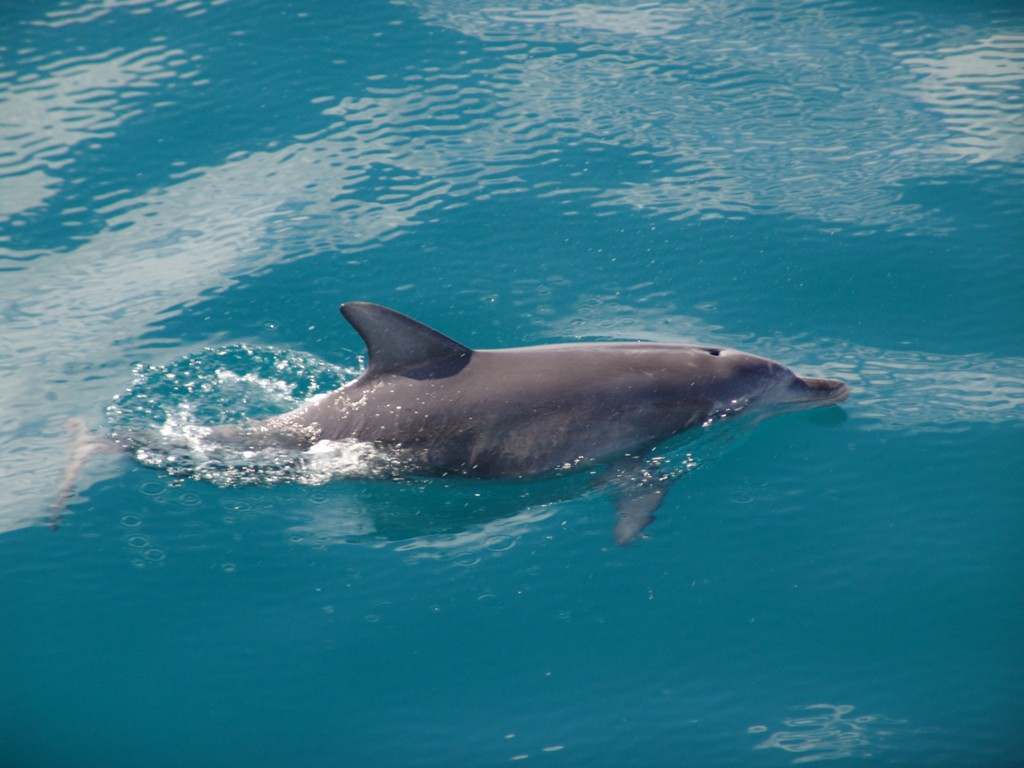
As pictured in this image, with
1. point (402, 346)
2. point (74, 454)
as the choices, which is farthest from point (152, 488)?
point (402, 346)

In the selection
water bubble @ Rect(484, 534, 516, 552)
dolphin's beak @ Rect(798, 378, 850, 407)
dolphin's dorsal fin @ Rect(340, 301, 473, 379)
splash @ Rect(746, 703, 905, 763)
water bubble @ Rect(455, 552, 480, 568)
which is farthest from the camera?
dolphin's beak @ Rect(798, 378, 850, 407)

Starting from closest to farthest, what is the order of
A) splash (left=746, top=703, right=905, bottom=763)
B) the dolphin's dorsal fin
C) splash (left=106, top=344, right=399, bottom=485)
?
splash (left=746, top=703, right=905, bottom=763)
the dolphin's dorsal fin
splash (left=106, top=344, right=399, bottom=485)

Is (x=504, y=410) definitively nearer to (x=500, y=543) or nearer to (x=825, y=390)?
(x=500, y=543)

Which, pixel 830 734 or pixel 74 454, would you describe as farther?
pixel 74 454

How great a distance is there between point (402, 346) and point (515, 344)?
2.35m

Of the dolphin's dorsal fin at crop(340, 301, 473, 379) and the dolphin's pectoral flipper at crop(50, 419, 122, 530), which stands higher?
the dolphin's dorsal fin at crop(340, 301, 473, 379)

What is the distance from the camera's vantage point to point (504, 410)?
980 cm

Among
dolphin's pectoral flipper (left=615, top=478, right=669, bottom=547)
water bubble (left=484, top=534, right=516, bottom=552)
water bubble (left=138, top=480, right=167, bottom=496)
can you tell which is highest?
water bubble (left=138, top=480, right=167, bottom=496)

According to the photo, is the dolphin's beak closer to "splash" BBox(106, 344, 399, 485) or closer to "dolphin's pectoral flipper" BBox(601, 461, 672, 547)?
"dolphin's pectoral flipper" BBox(601, 461, 672, 547)

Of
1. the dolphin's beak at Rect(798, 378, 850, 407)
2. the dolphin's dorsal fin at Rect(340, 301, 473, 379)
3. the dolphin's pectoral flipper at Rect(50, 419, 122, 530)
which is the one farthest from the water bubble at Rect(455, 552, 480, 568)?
the dolphin's beak at Rect(798, 378, 850, 407)

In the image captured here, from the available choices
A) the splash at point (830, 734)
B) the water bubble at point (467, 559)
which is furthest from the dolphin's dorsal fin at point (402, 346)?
the splash at point (830, 734)

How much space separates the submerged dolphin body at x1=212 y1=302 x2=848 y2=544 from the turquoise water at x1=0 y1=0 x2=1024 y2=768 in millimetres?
320

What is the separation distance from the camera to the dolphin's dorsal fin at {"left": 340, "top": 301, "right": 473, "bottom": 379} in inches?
382

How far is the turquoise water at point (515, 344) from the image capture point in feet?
26.6
